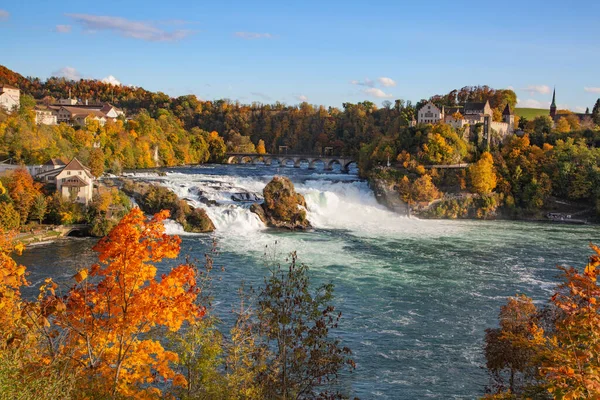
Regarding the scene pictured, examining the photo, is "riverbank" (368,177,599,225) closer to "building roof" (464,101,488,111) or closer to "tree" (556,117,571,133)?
"tree" (556,117,571,133)

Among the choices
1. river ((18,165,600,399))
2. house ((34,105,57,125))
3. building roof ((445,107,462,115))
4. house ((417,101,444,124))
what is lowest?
river ((18,165,600,399))

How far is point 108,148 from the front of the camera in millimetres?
70125

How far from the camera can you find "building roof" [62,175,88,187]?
132 feet

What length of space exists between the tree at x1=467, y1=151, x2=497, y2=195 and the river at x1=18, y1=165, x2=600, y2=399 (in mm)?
4778

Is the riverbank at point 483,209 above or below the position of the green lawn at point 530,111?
below

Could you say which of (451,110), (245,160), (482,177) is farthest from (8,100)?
(482,177)

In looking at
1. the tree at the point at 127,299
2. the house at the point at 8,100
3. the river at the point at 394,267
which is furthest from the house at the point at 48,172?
the tree at the point at 127,299

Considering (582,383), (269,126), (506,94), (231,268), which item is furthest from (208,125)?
(582,383)

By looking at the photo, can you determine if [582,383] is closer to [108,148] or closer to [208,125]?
[108,148]

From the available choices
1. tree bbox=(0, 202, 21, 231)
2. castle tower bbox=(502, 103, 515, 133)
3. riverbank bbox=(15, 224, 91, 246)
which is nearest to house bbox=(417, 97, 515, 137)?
castle tower bbox=(502, 103, 515, 133)

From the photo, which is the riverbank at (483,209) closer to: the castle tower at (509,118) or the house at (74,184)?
the castle tower at (509,118)

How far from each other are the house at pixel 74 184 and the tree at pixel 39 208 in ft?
5.96

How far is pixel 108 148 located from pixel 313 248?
43.6 meters

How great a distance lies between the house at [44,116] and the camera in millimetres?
69250
